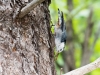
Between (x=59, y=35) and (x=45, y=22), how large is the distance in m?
0.15

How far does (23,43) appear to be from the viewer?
A: 1102 millimetres

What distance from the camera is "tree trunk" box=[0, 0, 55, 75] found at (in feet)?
3.49

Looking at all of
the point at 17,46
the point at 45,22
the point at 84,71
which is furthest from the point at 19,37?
the point at 84,71

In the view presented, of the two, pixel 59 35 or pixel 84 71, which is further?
pixel 59 35

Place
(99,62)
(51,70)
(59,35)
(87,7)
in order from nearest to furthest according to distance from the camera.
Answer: (99,62) → (51,70) → (59,35) → (87,7)

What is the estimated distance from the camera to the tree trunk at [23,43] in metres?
1.06

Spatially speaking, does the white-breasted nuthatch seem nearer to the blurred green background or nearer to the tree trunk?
the tree trunk

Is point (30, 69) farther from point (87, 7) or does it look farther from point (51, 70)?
point (87, 7)

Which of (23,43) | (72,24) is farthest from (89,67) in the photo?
(72,24)

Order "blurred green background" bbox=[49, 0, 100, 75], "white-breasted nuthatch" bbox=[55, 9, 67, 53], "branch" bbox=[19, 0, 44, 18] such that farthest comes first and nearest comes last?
"blurred green background" bbox=[49, 0, 100, 75]
"white-breasted nuthatch" bbox=[55, 9, 67, 53]
"branch" bbox=[19, 0, 44, 18]

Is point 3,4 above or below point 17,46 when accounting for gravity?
above

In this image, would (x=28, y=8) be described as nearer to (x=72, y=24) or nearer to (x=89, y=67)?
(x=89, y=67)

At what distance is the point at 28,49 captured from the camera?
1108mm

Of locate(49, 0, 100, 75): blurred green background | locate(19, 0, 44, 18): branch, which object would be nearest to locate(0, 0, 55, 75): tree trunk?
locate(19, 0, 44, 18): branch
